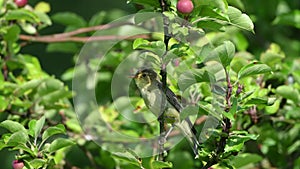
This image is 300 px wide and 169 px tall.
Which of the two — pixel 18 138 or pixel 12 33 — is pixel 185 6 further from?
pixel 12 33

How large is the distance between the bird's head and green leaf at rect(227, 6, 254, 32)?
0.20m

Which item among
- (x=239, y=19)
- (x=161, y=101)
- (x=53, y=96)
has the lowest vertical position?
(x=53, y=96)

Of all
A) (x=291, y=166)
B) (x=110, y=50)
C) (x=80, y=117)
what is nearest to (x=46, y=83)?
(x=80, y=117)

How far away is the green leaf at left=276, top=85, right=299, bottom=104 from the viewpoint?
1.78 meters

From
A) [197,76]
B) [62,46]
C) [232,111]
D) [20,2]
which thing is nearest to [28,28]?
[20,2]

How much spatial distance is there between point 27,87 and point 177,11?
0.68 m

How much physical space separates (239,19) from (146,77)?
24 centimetres

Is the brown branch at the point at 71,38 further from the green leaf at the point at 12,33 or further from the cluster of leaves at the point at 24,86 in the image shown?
the green leaf at the point at 12,33

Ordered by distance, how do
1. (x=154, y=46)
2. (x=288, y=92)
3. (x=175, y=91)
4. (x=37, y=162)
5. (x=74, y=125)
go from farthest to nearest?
(x=74, y=125) → (x=288, y=92) → (x=175, y=91) → (x=37, y=162) → (x=154, y=46)

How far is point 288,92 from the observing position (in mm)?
1797

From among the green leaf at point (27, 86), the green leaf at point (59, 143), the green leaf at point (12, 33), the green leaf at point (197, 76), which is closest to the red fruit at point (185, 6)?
the green leaf at point (197, 76)

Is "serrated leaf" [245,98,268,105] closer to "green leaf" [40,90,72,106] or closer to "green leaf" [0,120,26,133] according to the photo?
"green leaf" [0,120,26,133]

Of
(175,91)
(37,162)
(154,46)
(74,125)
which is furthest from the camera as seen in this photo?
(74,125)

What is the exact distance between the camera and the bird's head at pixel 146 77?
1.40m
